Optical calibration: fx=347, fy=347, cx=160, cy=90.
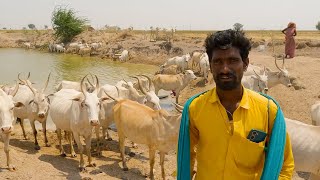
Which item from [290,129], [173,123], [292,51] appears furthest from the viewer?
[292,51]

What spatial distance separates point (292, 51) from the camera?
64.4 feet

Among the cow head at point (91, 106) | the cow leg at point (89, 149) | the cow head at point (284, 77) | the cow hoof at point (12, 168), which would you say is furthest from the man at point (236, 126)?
the cow head at point (284, 77)

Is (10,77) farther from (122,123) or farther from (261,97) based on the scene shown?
(261,97)

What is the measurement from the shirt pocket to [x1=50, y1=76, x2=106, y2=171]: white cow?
4.82 metres

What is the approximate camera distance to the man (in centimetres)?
242

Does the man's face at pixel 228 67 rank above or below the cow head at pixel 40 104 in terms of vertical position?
above

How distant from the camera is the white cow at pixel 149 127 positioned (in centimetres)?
686

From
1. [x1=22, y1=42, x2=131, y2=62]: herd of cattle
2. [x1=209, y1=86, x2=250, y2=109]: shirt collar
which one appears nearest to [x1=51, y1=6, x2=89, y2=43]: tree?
[x1=22, y1=42, x2=131, y2=62]: herd of cattle

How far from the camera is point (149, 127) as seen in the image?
7.14 metres

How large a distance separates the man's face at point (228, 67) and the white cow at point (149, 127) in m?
4.31

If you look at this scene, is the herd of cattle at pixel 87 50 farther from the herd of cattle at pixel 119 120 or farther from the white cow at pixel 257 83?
the herd of cattle at pixel 119 120

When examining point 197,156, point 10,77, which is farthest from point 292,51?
point 197,156

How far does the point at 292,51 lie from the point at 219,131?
18.7 meters

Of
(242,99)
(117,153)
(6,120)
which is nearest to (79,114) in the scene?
(6,120)
